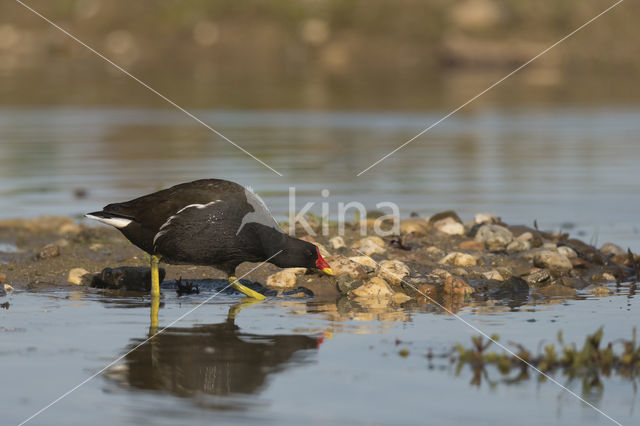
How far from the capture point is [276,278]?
10.6 meters

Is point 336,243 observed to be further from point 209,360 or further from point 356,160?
point 356,160

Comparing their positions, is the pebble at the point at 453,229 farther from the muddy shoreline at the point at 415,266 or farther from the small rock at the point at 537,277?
the small rock at the point at 537,277

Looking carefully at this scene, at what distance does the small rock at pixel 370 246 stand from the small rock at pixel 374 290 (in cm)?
118

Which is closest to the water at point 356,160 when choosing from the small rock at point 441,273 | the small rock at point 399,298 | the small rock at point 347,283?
the small rock at point 441,273

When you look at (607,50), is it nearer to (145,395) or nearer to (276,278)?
(276,278)

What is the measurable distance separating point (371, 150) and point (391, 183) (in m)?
4.42

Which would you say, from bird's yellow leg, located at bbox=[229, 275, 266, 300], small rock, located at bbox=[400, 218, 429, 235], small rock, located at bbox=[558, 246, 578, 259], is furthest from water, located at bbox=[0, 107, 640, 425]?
small rock, located at bbox=[400, 218, 429, 235]

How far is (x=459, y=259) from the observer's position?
36.7ft

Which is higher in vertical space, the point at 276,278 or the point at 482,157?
the point at 482,157

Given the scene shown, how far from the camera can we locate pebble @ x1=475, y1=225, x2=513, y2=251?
1197cm

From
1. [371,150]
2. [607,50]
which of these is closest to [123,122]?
[371,150]

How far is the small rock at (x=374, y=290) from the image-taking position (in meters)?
10.1

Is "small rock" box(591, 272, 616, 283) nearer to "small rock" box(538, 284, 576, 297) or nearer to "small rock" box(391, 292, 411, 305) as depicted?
"small rock" box(538, 284, 576, 297)

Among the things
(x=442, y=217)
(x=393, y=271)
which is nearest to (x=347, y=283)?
(x=393, y=271)
